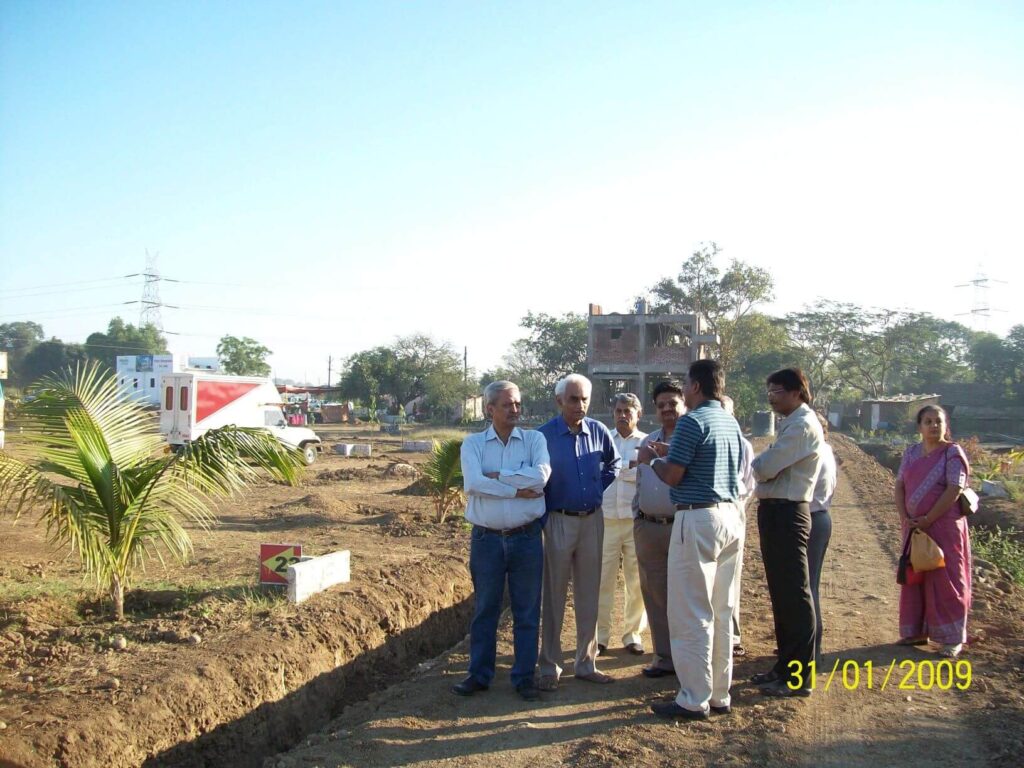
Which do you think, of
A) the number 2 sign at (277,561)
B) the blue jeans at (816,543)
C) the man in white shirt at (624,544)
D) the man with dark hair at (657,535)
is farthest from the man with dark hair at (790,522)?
the number 2 sign at (277,561)

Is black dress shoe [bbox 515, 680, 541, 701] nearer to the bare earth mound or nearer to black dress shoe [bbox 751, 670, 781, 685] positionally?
the bare earth mound

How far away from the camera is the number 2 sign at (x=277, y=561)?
667 cm

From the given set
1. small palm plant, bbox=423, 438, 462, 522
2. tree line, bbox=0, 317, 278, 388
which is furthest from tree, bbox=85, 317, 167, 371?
small palm plant, bbox=423, 438, 462, 522

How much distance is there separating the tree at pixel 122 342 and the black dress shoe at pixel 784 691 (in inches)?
2909

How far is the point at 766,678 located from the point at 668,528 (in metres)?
1.03

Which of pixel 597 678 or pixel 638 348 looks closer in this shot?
pixel 597 678

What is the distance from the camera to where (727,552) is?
14.5ft

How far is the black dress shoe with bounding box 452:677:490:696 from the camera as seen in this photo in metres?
4.89

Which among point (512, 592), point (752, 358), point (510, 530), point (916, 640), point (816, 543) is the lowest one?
point (916, 640)

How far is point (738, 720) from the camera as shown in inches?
173

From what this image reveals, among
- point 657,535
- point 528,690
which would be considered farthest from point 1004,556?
point 528,690

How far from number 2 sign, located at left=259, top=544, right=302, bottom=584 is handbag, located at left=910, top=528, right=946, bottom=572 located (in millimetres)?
4591

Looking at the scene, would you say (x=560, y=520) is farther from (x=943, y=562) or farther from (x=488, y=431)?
(x=943, y=562)

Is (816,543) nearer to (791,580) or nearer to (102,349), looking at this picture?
(791,580)
